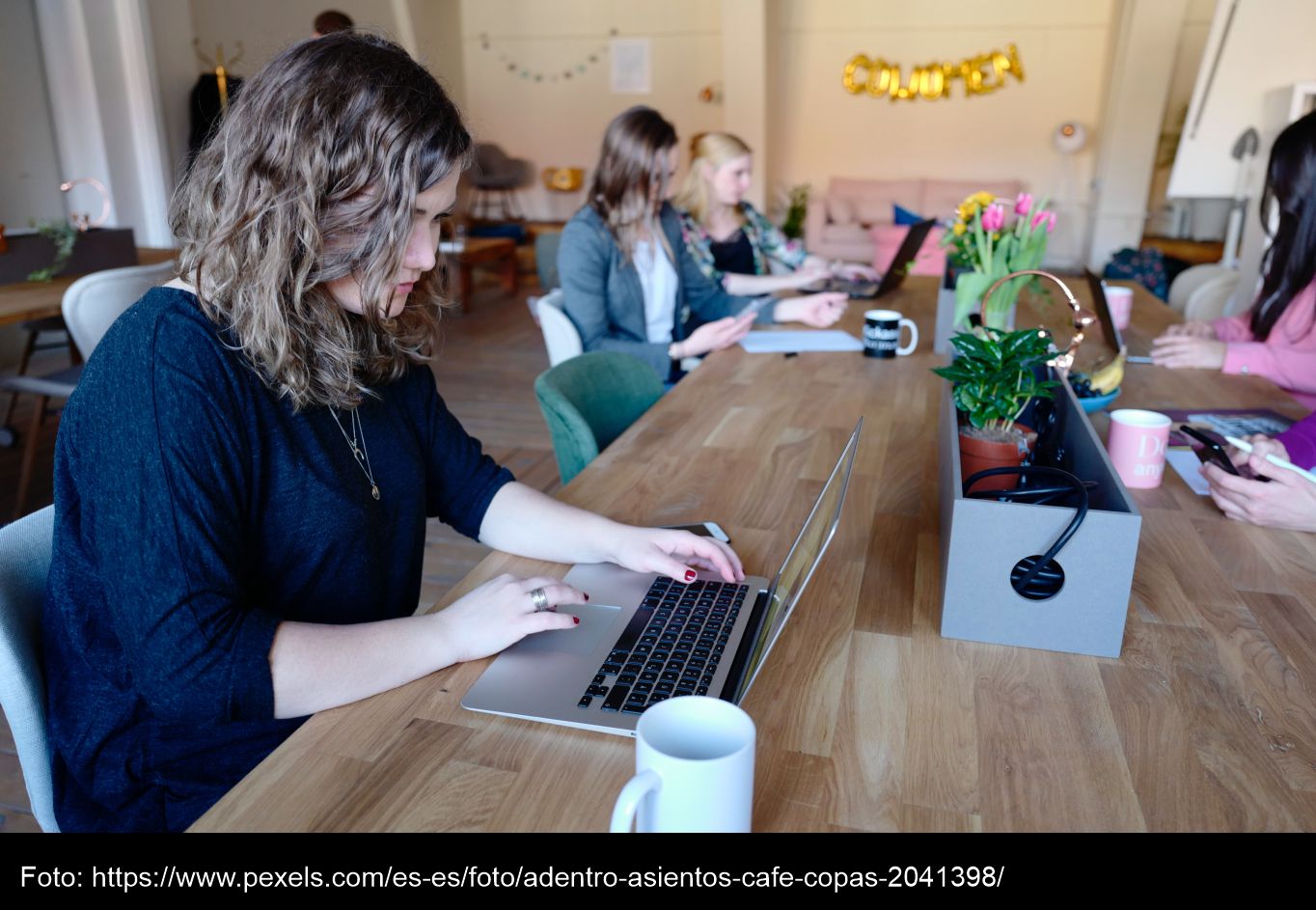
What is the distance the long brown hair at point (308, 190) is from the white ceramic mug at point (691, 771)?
22.6 inches

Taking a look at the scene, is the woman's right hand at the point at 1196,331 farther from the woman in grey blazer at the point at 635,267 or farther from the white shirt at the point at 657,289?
the white shirt at the point at 657,289

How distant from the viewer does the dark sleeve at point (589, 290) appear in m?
2.57

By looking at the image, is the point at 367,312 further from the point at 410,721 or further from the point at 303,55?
the point at 410,721

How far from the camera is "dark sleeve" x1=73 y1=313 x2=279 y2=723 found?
2.91 ft

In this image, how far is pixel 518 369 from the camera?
5.38 meters

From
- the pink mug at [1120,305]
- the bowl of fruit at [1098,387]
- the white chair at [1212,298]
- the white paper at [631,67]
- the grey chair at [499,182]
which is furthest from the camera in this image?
the grey chair at [499,182]

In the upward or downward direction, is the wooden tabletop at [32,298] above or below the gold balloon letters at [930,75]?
below

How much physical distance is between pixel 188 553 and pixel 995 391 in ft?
3.25

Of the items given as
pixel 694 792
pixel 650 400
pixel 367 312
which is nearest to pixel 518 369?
pixel 650 400

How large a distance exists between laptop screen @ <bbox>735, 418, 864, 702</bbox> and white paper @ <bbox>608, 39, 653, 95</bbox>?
332 inches

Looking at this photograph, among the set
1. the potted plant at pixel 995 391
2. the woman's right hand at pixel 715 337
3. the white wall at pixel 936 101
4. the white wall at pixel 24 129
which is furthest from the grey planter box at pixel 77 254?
the white wall at pixel 936 101

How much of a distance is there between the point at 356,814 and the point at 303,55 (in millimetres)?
713

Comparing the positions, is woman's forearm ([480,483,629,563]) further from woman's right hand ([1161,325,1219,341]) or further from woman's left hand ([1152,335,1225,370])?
woman's right hand ([1161,325,1219,341])

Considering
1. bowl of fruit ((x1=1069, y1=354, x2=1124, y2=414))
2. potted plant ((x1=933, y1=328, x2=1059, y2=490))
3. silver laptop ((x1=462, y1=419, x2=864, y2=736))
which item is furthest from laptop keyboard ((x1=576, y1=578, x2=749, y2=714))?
bowl of fruit ((x1=1069, y1=354, x2=1124, y2=414))
